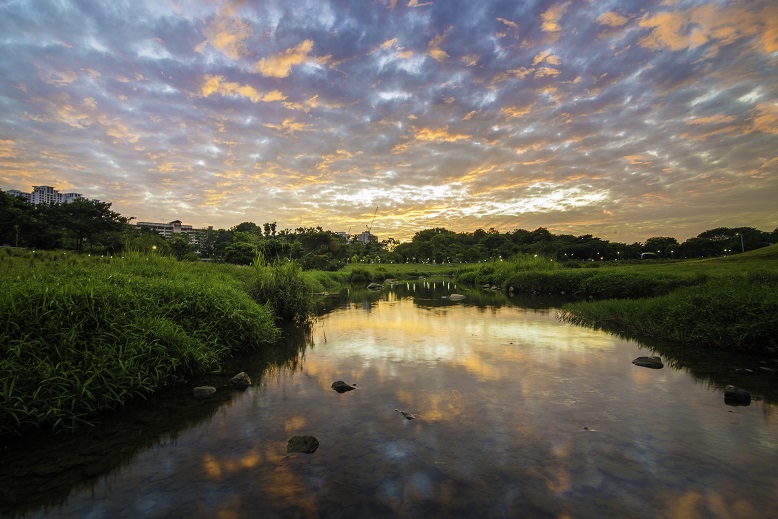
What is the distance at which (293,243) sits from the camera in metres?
57.1

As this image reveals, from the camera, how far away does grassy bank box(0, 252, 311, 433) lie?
5.91 metres

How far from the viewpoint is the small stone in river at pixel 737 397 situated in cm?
687

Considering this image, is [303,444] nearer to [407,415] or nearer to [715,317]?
[407,415]

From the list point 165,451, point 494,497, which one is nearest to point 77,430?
point 165,451

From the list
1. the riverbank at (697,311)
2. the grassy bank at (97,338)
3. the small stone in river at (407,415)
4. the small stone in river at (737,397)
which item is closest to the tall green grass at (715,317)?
the riverbank at (697,311)

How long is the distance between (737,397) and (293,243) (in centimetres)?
5470

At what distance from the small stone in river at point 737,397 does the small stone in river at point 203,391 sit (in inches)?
393

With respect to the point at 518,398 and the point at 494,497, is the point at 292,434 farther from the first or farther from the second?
the point at 518,398

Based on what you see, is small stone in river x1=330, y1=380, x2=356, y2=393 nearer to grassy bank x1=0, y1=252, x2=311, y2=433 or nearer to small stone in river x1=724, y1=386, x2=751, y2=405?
grassy bank x1=0, y1=252, x2=311, y2=433

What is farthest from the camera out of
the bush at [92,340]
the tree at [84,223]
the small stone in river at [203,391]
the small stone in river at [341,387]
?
the tree at [84,223]

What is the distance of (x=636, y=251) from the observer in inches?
3071

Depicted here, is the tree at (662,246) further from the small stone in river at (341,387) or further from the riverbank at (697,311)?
the small stone in river at (341,387)

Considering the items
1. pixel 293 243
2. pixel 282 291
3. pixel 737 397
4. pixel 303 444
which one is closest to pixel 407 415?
pixel 303 444

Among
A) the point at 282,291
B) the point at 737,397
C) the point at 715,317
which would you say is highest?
the point at 282,291
